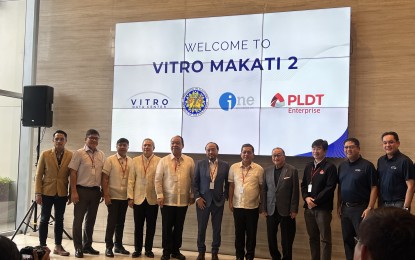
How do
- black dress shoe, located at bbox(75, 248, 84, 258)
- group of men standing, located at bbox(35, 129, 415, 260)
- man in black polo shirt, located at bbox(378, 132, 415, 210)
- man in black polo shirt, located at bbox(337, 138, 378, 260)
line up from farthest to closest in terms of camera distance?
black dress shoe, located at bbox(75, 248, 84, 258)
group of men standing, located at bbox(35, 129, 415, 260)
man in black polo shirt, located at bbox(337, 138, 378, 260)
man in black polo shirt, located at bbox(378, 132, 415, 210)

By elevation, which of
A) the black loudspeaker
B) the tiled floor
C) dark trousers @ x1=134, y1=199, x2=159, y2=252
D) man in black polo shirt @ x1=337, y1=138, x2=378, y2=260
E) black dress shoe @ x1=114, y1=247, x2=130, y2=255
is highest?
the black loudspeaker

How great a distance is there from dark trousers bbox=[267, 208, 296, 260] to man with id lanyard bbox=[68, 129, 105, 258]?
2340 mm

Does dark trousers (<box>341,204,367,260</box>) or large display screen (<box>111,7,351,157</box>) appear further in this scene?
large display screen (<box>111,7,351,157</box>)

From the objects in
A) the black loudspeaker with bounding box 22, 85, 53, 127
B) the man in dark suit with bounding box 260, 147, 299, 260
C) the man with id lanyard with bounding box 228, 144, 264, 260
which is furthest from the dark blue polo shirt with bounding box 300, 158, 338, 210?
the black loudspeaker with bounding box 22, 85, 53, 127

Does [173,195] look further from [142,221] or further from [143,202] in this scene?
[142,221]

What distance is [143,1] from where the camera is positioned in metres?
6.95

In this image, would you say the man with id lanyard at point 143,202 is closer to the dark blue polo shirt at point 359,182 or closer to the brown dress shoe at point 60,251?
the brown dress shoe at point 60,251

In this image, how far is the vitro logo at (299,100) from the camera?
19.1ft

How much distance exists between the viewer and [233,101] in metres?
6.27

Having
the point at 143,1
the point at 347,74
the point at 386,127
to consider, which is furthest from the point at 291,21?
the point at 143,1

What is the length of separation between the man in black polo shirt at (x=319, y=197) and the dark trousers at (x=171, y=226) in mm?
1613

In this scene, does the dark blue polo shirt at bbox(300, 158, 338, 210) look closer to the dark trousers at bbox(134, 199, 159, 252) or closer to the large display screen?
the large display screen

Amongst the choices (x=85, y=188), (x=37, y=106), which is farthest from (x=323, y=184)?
(x=37, y=106)

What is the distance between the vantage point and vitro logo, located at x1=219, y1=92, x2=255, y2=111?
244 inches
